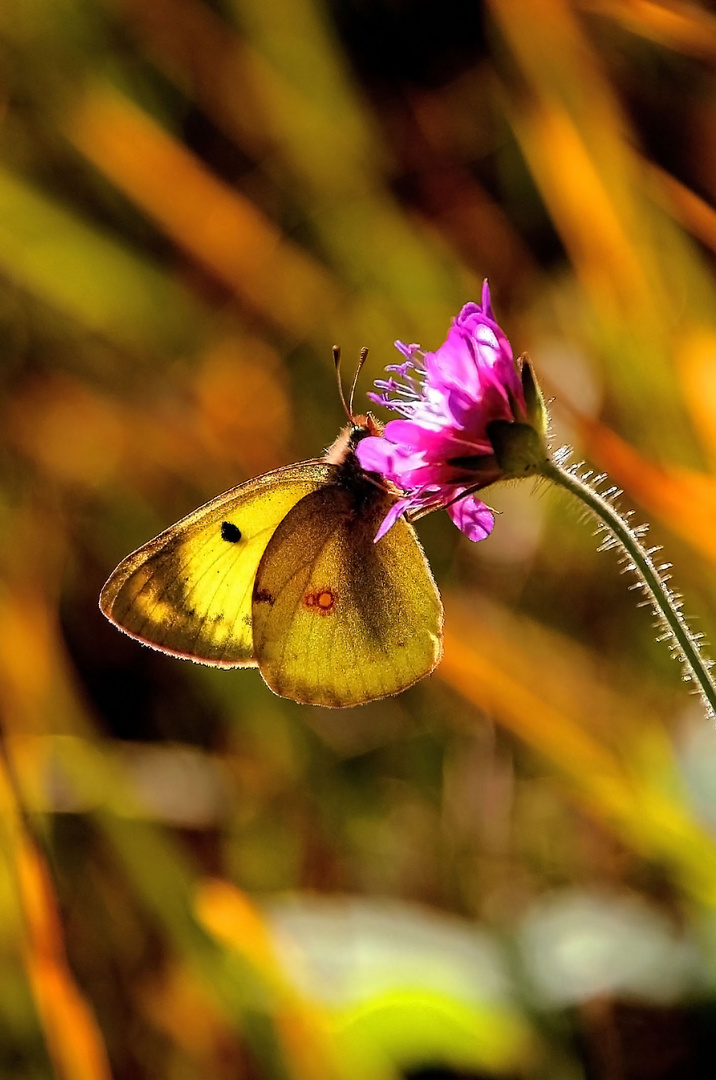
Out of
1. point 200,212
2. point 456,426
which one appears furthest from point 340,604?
point 200,212

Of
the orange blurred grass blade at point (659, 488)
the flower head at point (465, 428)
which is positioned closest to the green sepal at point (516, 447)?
the flower head at point (465, 428)

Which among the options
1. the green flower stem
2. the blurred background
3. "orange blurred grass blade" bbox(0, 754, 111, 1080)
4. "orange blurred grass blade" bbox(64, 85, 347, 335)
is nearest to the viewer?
the green flower stem

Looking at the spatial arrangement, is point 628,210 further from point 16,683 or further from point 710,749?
point 16,683

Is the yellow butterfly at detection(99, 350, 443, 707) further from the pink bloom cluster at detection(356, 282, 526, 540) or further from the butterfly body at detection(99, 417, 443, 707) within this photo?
the pink bloom cluster at detection(356, 282, 526, 540)

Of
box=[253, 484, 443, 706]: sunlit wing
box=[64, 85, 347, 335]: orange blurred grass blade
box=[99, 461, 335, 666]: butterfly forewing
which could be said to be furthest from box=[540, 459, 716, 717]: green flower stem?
box=[64, 85, 347, 335]: orange blurred grass blade

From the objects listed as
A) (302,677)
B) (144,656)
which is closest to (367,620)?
(302,677)

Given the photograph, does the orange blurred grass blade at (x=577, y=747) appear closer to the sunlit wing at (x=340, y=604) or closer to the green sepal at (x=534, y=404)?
the sunlit wing at (x=340, y=604)

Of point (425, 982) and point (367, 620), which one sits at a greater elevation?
point (367, 620)
